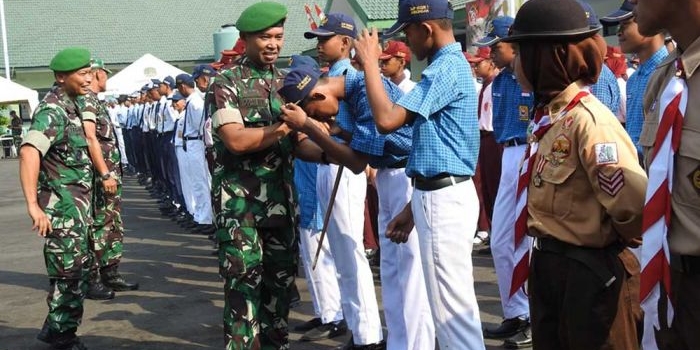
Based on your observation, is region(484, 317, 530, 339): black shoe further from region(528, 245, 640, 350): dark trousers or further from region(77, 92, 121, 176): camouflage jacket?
region(77, 92, 121, 176): camouflage jacket

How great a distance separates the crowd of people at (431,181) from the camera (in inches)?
103

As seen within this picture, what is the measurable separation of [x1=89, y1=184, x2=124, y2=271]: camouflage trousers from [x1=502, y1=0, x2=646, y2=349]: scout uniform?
591cm

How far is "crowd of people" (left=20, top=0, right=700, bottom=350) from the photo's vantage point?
2.61m

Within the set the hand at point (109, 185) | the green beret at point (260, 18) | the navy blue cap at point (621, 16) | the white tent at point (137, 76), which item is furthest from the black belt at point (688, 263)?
the white tent at point (137, 76)

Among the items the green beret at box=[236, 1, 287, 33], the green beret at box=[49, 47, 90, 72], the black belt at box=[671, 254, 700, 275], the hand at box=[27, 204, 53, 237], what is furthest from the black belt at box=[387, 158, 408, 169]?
the green beret at box=[49, 47, 90, 72]

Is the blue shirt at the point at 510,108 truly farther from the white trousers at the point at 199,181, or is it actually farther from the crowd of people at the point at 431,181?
the white trousers at the point at 199,181

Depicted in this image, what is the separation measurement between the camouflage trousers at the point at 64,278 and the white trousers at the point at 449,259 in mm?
3276

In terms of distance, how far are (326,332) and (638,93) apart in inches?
114

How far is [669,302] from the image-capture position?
249cm

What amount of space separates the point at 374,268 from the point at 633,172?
6.25 meters

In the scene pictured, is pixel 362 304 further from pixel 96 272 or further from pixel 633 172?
pixel 96 272

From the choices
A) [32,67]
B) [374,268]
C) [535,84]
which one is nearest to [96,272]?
[374,268]

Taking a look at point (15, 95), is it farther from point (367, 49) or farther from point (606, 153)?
point (606, 153)

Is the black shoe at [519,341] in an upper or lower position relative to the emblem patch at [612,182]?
lower
